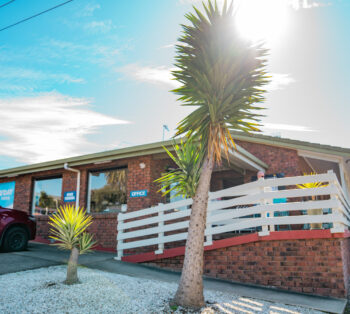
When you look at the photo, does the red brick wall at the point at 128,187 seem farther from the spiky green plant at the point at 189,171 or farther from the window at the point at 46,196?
the spiky green plant at the point at 189,171

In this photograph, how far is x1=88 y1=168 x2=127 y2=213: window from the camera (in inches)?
452

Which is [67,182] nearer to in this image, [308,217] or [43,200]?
[43,200]

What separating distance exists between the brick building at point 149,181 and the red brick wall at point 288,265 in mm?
20

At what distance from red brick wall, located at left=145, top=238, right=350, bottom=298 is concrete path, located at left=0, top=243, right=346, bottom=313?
8.3 inches

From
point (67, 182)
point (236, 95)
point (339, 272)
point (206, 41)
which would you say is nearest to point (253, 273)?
point (339, 272)

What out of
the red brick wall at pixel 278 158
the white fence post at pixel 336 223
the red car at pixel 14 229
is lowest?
the red car at pixel 14 229

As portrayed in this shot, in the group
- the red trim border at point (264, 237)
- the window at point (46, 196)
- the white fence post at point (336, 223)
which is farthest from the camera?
the window at point (46, 196)

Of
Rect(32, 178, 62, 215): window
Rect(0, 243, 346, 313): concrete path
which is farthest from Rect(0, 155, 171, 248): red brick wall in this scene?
Rect(0, 243, 346, 313): concrete path

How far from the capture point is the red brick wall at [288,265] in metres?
6.18

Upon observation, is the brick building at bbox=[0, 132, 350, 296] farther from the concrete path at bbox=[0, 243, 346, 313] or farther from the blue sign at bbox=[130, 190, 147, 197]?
the concrete path at bbox=[0, 243, 346, 313]

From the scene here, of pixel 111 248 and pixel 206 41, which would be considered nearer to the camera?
pixel 206 41

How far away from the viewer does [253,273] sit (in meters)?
6.92

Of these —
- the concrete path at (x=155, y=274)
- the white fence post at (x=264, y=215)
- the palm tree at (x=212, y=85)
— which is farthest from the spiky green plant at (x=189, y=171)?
the concrete path at (x=155, y=274)

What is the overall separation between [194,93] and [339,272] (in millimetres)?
4330
